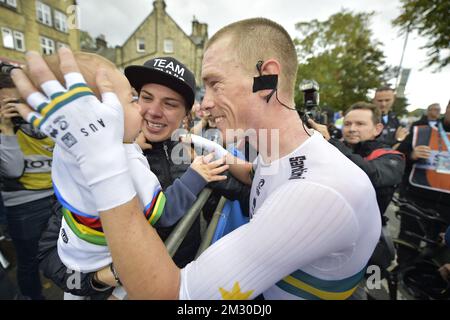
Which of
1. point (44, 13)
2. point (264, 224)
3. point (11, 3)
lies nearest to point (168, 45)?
point (44, 13)

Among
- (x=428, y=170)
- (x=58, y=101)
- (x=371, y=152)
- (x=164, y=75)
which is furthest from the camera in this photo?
(x=428, y=170)

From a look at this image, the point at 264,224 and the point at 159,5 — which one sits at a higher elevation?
the point at 159,5

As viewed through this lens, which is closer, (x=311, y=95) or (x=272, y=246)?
(x=272, y=246)

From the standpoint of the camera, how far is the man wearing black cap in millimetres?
1891

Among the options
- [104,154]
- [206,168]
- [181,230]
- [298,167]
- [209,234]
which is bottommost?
[209,234]

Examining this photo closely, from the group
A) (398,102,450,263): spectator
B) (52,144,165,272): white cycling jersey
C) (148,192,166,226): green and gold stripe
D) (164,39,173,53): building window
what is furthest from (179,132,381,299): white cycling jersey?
(164,39,173,53): building window

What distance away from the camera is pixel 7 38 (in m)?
15.8

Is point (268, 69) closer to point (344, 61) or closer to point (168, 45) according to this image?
point (344, 61)

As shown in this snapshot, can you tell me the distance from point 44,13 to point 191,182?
26667 millimetres

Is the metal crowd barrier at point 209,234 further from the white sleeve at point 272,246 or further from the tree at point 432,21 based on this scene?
the tree at point 432,21

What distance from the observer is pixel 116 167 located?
87 cm

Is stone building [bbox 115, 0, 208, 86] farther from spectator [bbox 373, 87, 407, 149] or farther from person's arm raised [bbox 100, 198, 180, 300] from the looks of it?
person's arm raised [bbox 100, 198, 180, 300]

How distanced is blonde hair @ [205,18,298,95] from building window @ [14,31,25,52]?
23114 millimetres
